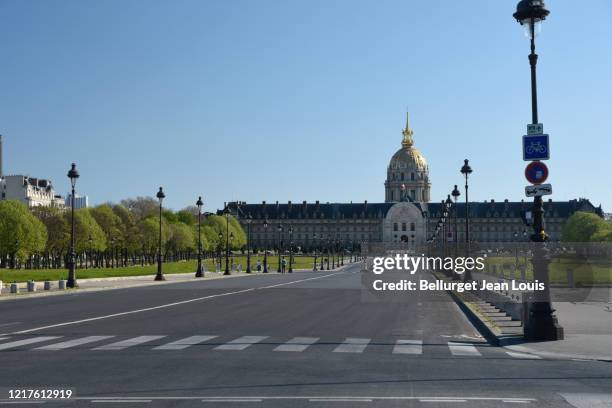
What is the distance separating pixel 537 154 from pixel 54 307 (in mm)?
20424

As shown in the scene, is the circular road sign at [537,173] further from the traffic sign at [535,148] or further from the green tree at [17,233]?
the green tree at [17,233]

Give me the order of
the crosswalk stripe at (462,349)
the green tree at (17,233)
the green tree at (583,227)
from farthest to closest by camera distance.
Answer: the green tree at (583,227) < the green tree at (17,233) < the crosswalk stripe at (462,349)

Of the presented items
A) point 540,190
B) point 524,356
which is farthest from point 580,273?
point 524,356

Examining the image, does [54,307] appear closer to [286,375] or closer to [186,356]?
[186,356]

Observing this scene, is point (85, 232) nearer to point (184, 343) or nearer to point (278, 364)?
point (184, 343)

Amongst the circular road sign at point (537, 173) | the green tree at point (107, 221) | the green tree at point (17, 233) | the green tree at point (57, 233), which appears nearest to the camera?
the circular road sign at point (537, 173)

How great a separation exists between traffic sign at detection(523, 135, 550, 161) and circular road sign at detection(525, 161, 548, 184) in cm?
35

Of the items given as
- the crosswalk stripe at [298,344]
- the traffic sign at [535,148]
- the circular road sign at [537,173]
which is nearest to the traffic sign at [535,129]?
the traffic sign at [535,148]

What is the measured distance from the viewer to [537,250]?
67.5 ft

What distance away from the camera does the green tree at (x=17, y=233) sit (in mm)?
98000

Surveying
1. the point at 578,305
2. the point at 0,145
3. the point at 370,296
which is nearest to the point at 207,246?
the point at 0,145

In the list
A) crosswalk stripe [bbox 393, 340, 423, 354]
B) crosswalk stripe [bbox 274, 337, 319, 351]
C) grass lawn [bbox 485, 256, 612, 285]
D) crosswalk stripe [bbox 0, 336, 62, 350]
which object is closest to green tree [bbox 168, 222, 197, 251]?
grass lawn [bbox 485, 256, 612, 285]

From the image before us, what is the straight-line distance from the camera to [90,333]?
71.2 ft

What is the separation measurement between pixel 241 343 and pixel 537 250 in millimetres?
7419
